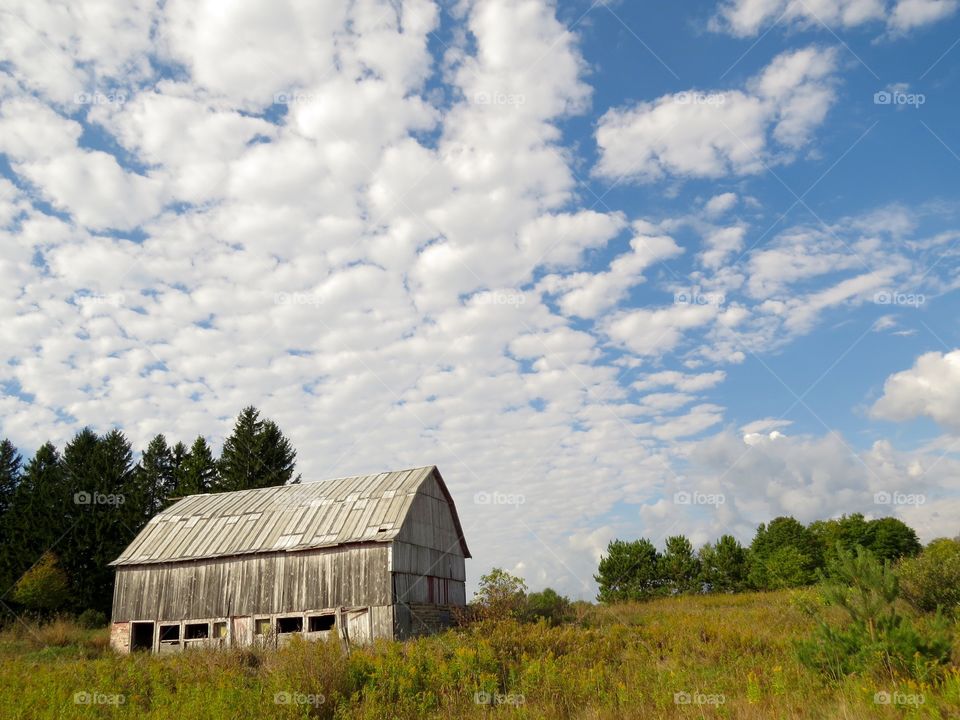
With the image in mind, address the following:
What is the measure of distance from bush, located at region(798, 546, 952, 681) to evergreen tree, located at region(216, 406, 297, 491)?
43002 millimetres

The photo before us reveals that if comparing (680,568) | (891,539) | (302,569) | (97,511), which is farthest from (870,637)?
(891,539)

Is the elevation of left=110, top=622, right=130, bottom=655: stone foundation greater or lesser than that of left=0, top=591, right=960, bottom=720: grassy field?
greater

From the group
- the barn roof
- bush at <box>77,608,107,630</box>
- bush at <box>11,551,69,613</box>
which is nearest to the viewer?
the barn roof

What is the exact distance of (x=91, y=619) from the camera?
128 ft

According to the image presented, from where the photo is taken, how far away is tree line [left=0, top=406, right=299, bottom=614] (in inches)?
1599

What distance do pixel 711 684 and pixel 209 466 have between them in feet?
149

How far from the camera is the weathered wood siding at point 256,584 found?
2464 centimetres

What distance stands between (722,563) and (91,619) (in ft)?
138

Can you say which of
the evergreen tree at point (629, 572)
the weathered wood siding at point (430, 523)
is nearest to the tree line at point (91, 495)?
the weathered wood siding at point (430, 523)

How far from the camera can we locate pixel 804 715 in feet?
28.8

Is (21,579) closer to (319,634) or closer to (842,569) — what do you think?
(319,634)

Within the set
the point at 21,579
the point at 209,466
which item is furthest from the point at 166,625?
the point at 209,466

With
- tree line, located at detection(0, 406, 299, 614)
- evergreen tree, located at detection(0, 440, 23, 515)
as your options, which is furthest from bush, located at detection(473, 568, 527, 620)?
evergreen tree, located at detection(0, 440, 23, 515)

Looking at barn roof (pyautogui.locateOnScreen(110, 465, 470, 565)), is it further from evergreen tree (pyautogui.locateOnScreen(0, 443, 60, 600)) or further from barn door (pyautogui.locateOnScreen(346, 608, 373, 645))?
evergreen tree (pyautogui.locateOnScreen(0, 443, 60, 600))
